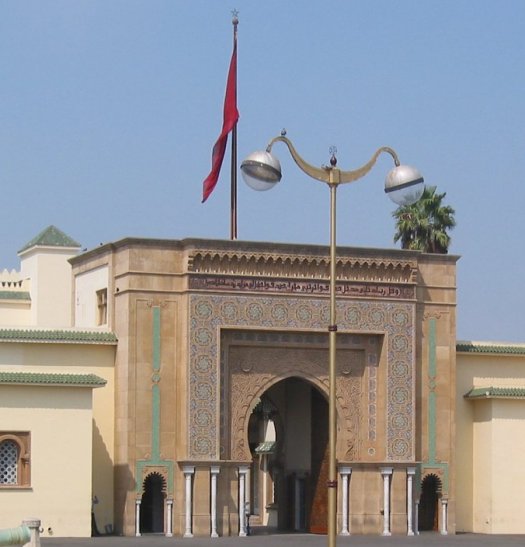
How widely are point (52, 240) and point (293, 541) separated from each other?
559 inches

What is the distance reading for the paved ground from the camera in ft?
105

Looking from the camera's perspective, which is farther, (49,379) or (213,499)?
(213,499)

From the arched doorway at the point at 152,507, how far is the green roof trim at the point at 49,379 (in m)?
2.81

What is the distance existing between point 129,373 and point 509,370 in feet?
30.0

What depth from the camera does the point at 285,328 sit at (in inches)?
1417

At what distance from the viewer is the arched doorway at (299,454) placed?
37812 mm

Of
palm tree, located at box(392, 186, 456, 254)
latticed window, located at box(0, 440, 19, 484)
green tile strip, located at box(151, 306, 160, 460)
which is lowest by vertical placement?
latticed window, located at box(0, 440, 19, 484)

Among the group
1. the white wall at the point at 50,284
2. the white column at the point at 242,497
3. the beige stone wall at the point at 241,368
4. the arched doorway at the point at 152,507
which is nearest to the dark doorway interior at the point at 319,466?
the beige stone wall at the point at 241,368

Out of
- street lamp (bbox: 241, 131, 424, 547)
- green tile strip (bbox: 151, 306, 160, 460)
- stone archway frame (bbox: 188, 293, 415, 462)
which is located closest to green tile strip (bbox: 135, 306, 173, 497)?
green tile strip (bbox: 151, 306, 160, 460)

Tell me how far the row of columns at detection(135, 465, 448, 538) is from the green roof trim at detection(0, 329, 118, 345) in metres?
3.19

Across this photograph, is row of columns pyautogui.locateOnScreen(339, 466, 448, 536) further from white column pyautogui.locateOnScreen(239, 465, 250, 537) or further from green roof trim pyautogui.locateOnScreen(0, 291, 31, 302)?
green roof trim pyautogui.locateOnScreen(0, 291, 31, 302)

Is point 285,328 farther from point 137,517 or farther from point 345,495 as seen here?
point 137,517

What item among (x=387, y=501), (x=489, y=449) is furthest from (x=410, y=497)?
(x=489, y=449)

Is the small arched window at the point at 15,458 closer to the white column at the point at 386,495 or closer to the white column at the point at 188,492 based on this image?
the white column at the point at 188,492
